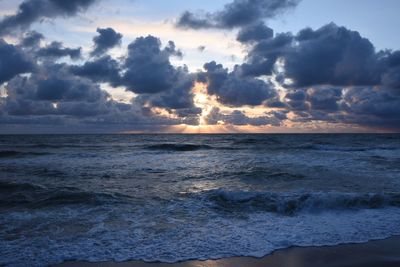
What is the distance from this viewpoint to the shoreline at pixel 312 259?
6.82 meters

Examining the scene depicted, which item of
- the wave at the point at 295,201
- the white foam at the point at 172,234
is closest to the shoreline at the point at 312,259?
the white foam at the point at 172,234

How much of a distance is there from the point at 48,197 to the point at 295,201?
8481mm

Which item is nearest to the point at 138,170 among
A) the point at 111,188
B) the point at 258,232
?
the point at 111,188

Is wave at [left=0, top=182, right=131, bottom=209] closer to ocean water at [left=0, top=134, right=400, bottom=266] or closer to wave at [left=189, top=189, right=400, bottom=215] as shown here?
ocean water at [left=0, top=134, right=400, bottom=266]

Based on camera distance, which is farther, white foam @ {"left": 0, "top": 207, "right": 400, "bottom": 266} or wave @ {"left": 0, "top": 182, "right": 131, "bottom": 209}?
wave @ {"left": 0, "top": 182, "right": 131, "bottom": 209}

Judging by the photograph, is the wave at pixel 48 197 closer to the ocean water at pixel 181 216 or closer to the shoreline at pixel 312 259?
the ocean water at pixel 181 216

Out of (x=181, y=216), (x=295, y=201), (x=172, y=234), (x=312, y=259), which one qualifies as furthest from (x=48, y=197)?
(x=312, y=259)

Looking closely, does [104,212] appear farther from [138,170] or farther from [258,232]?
[138,170]

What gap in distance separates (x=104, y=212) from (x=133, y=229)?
2072 millimetres

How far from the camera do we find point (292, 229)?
9.12 m

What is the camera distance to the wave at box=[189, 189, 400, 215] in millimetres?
11312

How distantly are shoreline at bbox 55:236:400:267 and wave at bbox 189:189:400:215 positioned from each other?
128 inches

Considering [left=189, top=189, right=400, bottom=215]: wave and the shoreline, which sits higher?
[left=189, top=189, right=400, bottom=215]: wave

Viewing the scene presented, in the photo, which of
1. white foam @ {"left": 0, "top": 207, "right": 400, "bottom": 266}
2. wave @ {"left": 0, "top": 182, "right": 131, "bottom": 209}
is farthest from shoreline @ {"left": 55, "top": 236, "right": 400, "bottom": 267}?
wave @ {"left": 0, "top": 182, "right": 131, "bottom": 209}
